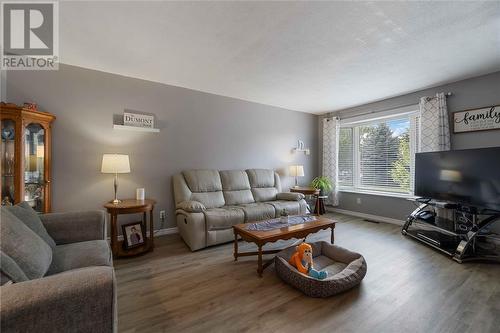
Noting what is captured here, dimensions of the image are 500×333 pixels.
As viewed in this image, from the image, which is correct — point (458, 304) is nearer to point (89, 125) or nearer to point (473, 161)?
point (473, 161)

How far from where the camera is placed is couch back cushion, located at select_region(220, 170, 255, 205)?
3.74 meters

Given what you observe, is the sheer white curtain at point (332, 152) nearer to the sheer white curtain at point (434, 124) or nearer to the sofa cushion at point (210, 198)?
the sheer white curtain at point (434, 124)

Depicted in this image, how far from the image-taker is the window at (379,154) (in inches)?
159

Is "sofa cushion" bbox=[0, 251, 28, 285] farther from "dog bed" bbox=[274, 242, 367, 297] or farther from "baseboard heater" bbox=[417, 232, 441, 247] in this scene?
"baseboard heater" bbox=[417, 232, 441, 247]

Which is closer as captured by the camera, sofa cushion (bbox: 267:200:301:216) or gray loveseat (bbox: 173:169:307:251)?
gray loveseat (bbox: 173:169:307:251)

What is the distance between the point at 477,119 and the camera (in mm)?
3158

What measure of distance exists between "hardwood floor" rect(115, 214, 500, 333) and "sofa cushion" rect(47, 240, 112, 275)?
18.7 inches

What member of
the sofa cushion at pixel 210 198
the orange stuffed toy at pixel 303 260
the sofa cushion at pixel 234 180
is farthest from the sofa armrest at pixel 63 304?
the sofa cushion at pixel 234 180

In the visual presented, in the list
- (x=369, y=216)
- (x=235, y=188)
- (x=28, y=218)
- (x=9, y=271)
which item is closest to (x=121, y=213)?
(x=28, y=218)

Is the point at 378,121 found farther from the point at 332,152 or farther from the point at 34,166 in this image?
the point at 34,166

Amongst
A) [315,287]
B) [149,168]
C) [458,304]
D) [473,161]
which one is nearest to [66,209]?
[149,168]

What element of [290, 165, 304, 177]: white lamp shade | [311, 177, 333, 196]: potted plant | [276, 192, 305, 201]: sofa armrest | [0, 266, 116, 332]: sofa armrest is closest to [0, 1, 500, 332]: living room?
[0, 266, 116, 332]: sofa armrest

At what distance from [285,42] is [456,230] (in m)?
3.28

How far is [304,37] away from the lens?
2.18 m
